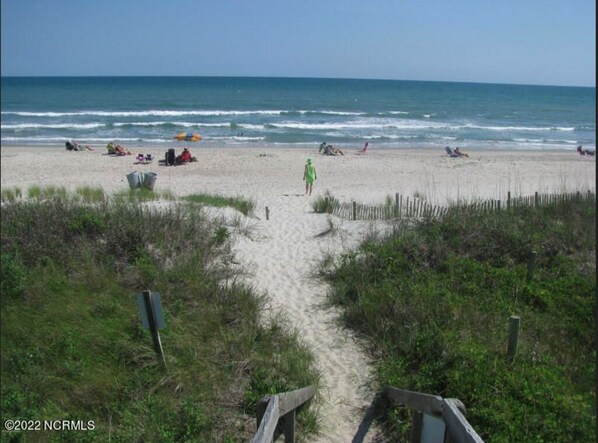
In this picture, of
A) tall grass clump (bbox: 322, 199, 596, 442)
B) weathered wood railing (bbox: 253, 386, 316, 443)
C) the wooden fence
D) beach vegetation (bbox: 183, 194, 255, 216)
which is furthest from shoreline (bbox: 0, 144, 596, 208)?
weathered wood railing (bbox: 253, 386, 316, 443)

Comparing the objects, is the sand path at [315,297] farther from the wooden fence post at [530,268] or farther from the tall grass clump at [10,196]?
the tall grass clump at [10,196]

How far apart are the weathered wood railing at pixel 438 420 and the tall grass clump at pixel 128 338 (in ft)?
3.47

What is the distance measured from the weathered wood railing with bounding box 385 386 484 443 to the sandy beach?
89 centimetres

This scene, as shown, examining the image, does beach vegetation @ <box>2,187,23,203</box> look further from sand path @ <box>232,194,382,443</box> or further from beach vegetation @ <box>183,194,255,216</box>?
sand path @ <box>232,194,382,443</box>

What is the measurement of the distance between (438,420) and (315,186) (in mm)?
17428

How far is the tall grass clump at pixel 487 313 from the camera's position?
4.73 meters

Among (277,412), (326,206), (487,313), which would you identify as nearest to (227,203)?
(326,206)

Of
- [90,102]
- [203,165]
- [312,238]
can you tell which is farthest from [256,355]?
[90,102]

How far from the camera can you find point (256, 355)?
560 centimetres

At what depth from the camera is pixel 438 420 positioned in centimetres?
379

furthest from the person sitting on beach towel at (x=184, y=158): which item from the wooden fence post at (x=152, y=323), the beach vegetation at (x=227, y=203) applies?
the wooden fence post at (x=152, y=323)

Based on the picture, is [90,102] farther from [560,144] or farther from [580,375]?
[580,375]

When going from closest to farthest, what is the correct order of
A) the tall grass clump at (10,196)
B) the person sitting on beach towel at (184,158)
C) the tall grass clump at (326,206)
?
the tall grass clump at (10,196) < the tall grass clump at (326,206) < the person sitting on beach towel at (184,158)

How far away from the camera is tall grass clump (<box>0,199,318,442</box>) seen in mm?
4820
